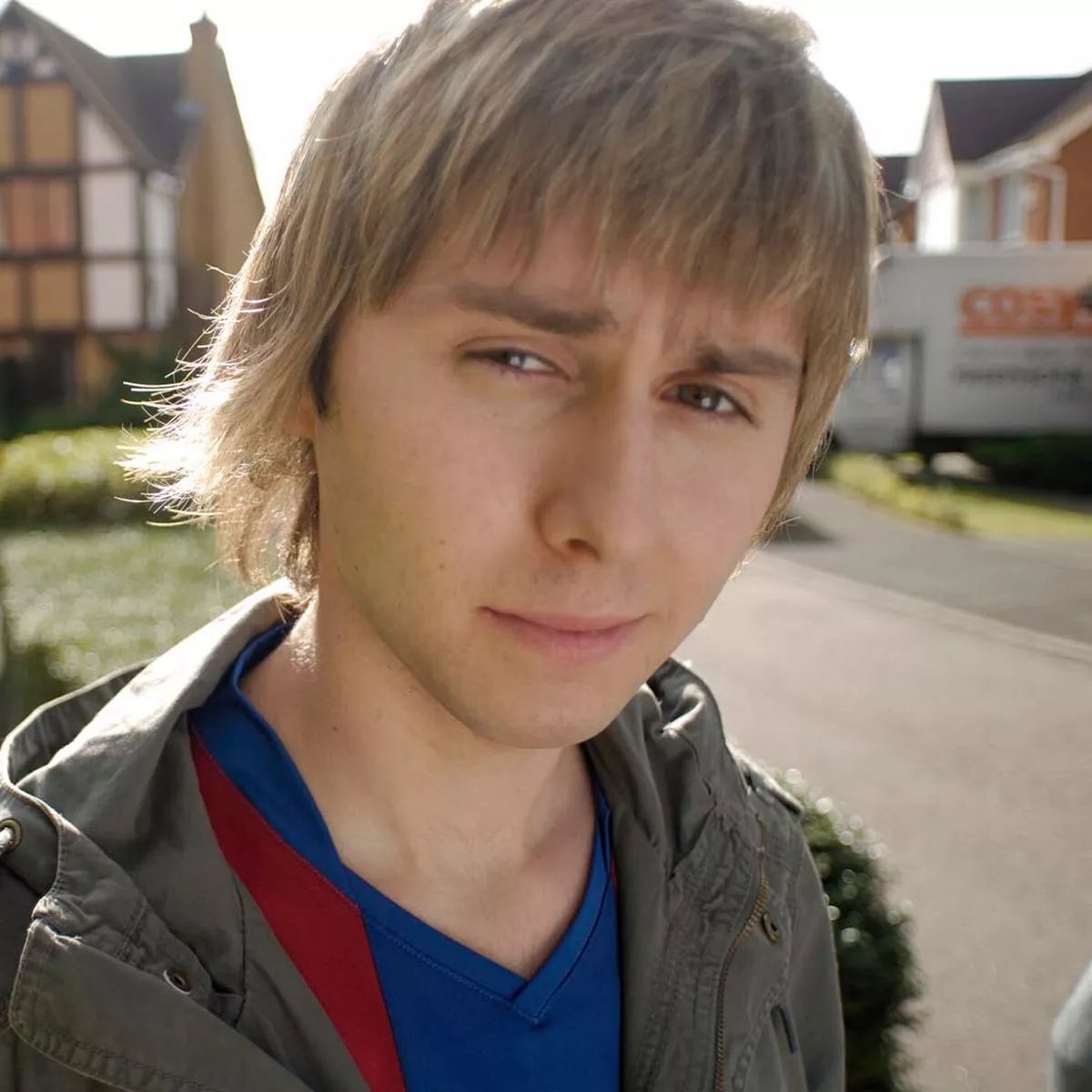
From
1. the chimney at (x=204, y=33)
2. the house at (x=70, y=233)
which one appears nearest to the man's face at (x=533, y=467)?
the house at (x=70, y=233)

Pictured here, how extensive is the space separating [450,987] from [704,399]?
0.74 metres

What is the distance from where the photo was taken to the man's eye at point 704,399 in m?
1.43

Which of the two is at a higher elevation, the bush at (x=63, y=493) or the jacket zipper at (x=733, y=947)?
the jacket zipper at (x=733, y=947)

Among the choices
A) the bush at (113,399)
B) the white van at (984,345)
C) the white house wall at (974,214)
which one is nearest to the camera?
the white van at (984,345)

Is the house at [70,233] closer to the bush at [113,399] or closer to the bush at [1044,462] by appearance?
the bush at [113,399]

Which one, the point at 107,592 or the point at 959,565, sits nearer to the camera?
the point at 107,592

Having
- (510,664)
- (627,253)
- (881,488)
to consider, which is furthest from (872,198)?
(881,488)

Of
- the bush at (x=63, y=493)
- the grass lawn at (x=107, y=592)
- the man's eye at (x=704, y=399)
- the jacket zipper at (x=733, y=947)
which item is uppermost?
the man's eye at (x=704, y=399)

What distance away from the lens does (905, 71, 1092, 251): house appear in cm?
2836

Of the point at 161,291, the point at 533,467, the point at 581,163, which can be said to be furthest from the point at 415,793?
the point at 161,291

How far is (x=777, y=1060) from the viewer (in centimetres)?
170

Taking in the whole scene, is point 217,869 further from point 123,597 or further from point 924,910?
point 123,597

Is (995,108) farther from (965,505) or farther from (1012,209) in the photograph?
(965,505)

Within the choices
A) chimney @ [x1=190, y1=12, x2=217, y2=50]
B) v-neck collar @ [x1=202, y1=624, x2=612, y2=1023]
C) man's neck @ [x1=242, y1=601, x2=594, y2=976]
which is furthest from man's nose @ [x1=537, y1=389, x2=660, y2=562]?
chimney @ [x1=190, y1=12, x2=217, y2=50]
